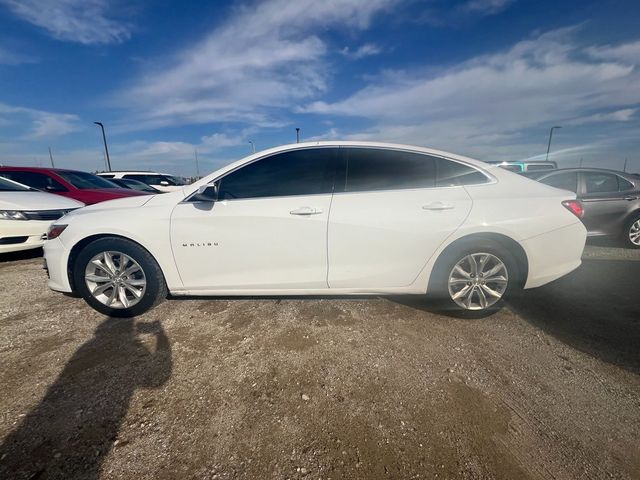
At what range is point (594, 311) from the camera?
9.38 ft

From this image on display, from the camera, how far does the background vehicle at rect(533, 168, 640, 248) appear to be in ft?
16.3

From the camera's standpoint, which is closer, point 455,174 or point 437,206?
point 437,206

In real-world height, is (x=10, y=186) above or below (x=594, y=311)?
above

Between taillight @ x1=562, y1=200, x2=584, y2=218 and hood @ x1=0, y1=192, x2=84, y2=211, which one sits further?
hood @ x1=0, y1=192, x2=84, y2=211

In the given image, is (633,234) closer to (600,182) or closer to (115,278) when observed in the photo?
(600,182)

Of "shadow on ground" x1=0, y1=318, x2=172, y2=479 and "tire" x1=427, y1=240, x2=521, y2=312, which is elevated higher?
"tire" x1=427, y1=240, x2=521, y2=312

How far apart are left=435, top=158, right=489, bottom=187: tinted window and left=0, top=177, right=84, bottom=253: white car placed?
226 inches

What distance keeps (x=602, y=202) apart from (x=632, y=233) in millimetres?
839

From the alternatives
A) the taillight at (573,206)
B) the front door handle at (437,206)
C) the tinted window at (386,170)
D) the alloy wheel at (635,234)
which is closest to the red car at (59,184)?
the tinted window at (386,170)

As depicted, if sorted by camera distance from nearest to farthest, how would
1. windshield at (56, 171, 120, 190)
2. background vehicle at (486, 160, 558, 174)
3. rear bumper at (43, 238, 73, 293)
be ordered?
rear bumper at (43, 238, 73, 293), windshield at (56, 171, 120, 190), background vehicle at (486, 160, 558, 174)

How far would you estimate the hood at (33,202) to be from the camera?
14.4ft

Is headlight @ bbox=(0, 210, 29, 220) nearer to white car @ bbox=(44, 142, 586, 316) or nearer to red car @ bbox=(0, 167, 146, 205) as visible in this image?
red car @ bbox=(0, 167, 146, 205)

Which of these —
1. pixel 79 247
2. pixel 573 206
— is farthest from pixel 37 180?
pixel 573 206

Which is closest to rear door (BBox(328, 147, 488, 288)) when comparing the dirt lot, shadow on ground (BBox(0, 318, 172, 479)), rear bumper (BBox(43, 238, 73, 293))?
the dirt lot
